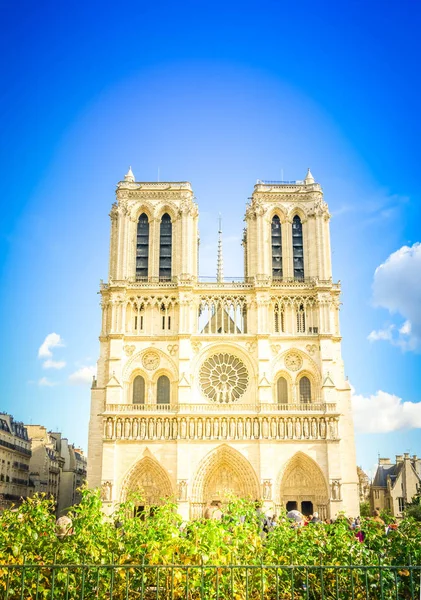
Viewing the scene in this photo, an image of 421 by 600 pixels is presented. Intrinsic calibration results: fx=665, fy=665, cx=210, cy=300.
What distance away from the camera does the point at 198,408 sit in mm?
38875

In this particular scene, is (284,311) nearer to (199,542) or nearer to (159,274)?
(159,274)

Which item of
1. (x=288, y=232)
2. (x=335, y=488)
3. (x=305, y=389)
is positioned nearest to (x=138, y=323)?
(x=305, y=389)

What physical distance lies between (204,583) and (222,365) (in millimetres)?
31964

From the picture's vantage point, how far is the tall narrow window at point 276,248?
142ft

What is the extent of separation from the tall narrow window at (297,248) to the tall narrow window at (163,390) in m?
10.7

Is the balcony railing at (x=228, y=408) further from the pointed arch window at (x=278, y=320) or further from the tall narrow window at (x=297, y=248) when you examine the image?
the tall narrow window at (x=297, y=248)

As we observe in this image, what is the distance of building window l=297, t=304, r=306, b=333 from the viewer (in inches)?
1635

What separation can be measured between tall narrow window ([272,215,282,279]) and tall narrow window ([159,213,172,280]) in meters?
6.83

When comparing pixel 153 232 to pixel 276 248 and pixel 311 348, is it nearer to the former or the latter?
pixel 276 248

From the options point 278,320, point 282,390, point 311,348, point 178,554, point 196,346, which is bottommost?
point 178,554

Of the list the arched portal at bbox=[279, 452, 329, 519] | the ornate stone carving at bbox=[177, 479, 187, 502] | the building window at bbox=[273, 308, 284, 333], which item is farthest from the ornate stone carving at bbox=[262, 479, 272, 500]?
the building window at bbox=[273, 308, 284, 333]

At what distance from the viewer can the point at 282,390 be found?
40719mm

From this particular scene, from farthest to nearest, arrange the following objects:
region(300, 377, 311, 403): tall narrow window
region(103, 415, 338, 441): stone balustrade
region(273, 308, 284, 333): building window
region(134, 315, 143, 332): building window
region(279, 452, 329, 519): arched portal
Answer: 1. region(273, 308, 284, 333): building window
2. region(134, 315, 143, 332): building window
3. region(300, 377, 311, 403): tall narrow window
4. region(103, 415, 338, 441): stone balustrade
5. region(279, 452, 329, 519): arched portal

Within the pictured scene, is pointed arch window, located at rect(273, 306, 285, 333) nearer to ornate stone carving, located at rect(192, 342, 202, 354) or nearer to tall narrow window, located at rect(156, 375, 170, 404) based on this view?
ornate stone carving, located at rect(192, 342, 202, 354)
